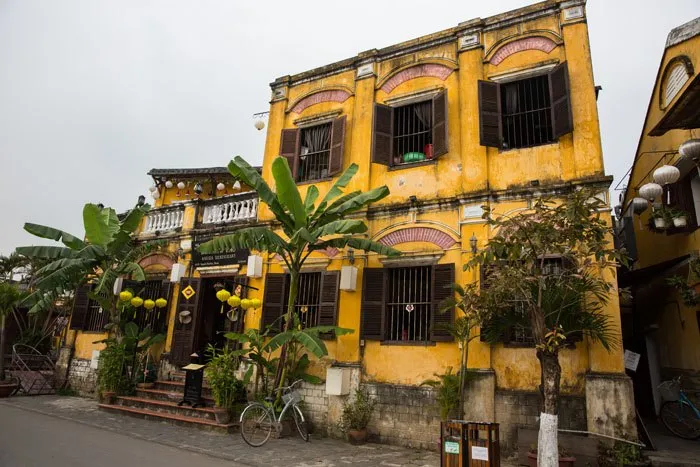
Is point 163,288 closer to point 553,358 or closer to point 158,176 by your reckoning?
point 158,176

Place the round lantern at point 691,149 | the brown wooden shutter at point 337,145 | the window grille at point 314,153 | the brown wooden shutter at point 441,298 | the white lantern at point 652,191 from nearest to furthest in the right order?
1. the round lantern at point 691,149
2. the white lantern at point 652,191
3. the brown wooden shutter at point 441,298
4. the brown wooden shutter at point 337,145
5. the window grille at point 314,153

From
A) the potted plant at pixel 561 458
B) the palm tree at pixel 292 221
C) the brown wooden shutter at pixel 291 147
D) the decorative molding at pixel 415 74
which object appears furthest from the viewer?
the brown wooden shutter at pixel 291 147

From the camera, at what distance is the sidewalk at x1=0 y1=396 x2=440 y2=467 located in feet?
23.8

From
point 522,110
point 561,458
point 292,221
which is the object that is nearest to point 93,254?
point 292,221

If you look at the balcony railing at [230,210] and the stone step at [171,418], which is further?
the balcony railing at [230,210]

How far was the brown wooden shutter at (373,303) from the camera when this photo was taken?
9570 millimetres

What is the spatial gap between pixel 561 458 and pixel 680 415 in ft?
14.1

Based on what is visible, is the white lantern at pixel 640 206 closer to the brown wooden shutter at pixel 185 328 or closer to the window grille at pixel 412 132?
the window grille at pixel 412 132

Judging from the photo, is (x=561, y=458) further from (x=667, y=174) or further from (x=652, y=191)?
(x=667, y=174)

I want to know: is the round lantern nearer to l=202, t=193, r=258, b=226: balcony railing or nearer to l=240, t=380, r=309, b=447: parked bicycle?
l=240, t=380, r=309, b=447: parked bicycle

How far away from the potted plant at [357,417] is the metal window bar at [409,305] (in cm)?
132

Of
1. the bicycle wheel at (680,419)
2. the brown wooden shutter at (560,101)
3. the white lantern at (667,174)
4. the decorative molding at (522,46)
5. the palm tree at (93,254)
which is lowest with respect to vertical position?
the bicycle wheel at (680,419)

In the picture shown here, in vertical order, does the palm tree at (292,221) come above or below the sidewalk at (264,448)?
above

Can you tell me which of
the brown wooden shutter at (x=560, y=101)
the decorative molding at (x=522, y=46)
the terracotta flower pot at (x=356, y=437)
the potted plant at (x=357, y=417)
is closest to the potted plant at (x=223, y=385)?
the potted plant at (x=357, y=417)
